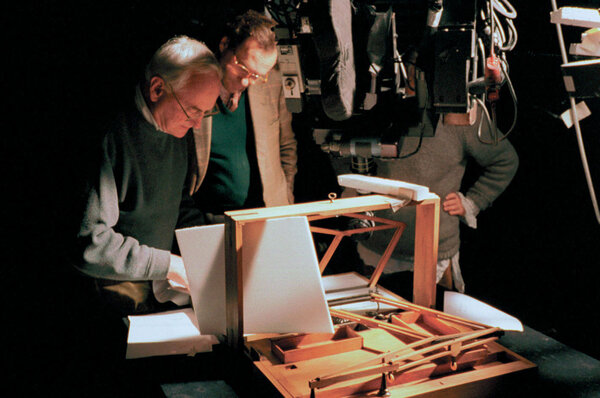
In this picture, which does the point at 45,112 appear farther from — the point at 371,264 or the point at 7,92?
the point at 371,264

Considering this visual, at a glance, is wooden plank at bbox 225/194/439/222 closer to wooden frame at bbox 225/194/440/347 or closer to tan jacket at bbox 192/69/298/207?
wooden frame at bbox 225/194/440/347

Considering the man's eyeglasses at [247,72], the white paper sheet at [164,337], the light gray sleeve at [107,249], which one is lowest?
the white paper sheet at [164,337]

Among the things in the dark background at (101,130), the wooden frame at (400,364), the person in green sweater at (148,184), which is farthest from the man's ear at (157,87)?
the wooden frame at (400,364)

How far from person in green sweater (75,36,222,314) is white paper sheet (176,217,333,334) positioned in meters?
0.37

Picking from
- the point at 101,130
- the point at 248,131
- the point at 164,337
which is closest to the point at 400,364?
the point at 164,337

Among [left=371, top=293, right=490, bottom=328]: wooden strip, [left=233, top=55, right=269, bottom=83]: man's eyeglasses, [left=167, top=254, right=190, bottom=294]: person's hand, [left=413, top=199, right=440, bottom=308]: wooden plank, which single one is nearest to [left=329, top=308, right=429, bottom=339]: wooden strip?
[left=371, top=293, right=490, bottom=328]: wooden strip

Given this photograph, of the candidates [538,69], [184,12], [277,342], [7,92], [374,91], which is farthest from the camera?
[184,12]

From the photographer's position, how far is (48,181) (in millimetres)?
2256

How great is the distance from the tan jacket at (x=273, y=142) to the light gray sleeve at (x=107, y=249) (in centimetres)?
47

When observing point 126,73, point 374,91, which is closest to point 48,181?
point 126,73

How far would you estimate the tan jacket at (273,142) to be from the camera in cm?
238

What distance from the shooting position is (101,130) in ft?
6.31

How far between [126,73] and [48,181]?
1.67 ft

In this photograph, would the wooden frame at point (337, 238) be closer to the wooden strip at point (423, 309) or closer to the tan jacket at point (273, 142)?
the wooden strip at point (423, 309)
